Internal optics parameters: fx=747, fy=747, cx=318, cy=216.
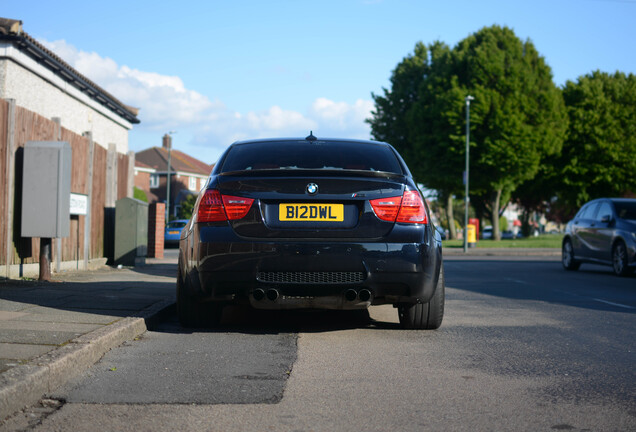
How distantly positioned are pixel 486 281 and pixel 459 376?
876 cm

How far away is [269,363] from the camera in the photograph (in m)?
5.13

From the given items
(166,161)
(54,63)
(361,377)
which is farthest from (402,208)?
(166,161)

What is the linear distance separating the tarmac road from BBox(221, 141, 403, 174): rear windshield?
1451mm

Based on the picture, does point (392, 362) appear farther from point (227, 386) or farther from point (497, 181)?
point (497, 181)

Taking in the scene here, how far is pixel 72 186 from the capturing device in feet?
40.0

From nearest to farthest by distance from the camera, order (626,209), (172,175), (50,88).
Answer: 1. (626,209)
2. (50,88)
3. (172,175)

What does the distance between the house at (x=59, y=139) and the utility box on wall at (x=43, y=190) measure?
0.09 meters

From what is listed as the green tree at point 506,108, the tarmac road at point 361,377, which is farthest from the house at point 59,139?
the green tree at point 506,108

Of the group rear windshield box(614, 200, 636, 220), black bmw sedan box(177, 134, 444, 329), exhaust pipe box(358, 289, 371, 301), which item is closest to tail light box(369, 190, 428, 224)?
black bmw sedan box(177, 134, 444, 329)

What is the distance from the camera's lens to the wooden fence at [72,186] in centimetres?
965

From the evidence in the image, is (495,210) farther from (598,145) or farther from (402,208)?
(402,208)

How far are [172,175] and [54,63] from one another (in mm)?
63099

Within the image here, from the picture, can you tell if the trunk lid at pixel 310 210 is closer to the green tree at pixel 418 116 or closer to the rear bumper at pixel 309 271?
the rear bumper at pixel 309 271

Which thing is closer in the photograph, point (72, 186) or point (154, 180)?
point (72, 186)
